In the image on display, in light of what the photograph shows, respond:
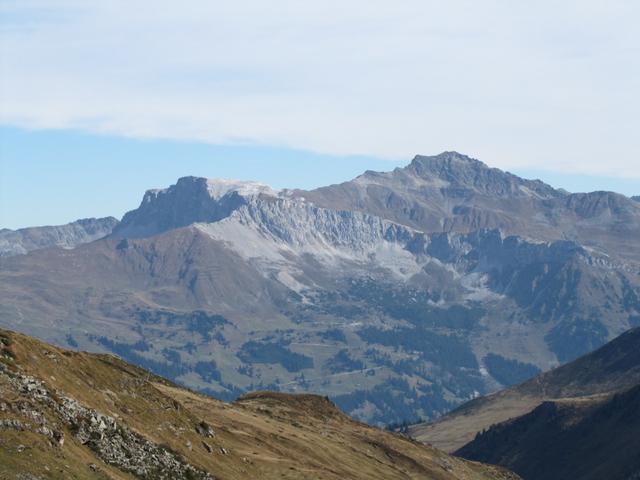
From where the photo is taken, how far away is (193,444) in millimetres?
140625

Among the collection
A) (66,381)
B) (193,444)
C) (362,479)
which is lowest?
(362,479)

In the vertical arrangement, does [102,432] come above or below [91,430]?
below

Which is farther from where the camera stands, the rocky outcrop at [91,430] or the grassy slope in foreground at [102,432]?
the rocky outcrop at [91,430]

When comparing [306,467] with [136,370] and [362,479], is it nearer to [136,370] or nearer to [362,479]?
[362,479]

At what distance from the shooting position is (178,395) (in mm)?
193625

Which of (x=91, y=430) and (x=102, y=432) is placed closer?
(x=91, y=430)

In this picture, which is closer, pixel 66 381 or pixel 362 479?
pixel 66 381

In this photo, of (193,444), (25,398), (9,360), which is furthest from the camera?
(193,444)

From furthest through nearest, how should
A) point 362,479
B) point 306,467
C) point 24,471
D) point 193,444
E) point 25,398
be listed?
point 362,479
point 306,467
point 193,444
point 25,398
point 24,471

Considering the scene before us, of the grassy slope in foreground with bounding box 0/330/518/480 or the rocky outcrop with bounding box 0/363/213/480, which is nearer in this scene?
the grassy slope in foreground with bounding box 0/330/518/480

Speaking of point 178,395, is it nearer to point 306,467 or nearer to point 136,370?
point 136,370

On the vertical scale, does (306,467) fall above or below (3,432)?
below

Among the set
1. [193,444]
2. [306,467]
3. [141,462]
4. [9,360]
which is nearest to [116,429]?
[141,462]

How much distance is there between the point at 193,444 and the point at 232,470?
233 inches
